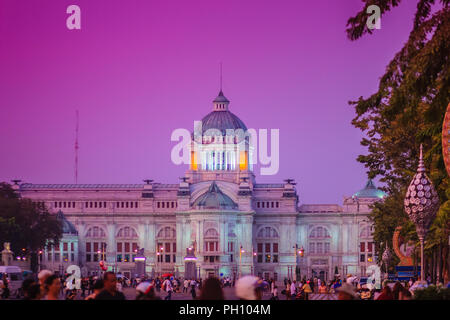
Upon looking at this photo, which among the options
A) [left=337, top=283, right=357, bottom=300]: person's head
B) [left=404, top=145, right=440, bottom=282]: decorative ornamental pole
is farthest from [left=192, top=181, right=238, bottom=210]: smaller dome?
[left=337, top=283, right=357, bottom=300]: person's head

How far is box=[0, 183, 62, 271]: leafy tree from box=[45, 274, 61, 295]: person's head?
96.7 m

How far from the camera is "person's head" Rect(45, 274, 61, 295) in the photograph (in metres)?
21.4

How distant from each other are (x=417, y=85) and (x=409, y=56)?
804 millimetres

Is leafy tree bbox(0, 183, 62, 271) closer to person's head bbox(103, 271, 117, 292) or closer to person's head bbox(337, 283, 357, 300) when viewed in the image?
person's head bbox(103, 271, 117, 292)

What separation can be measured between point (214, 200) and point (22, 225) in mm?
65724

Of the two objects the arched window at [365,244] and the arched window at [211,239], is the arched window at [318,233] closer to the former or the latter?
the arched window at [365,244]

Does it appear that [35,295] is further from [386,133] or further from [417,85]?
[386,133]

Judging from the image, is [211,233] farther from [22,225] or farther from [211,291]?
[211,291]

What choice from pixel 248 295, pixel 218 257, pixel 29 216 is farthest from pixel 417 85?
pixel 218 257

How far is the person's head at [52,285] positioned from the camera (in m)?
21.4

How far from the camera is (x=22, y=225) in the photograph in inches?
5079

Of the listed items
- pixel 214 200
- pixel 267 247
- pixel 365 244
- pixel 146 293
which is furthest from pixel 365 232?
pixel 146 293

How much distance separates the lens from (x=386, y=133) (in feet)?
219

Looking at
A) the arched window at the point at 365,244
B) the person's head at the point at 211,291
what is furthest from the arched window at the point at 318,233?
the person's head at the point at 211,291
